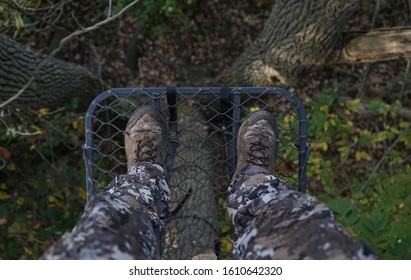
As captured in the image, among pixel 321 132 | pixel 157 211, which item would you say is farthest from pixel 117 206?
pixel 321 132

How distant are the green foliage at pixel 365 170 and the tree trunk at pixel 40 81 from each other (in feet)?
4.31

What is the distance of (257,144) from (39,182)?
192 centimetres

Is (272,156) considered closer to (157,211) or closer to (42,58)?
(157,211)

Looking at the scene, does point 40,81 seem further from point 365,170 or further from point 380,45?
point 365,170

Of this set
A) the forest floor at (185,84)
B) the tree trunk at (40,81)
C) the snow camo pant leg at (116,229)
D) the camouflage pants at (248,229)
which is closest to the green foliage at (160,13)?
the forest floor at (185,84)

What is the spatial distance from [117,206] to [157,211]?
0.36m

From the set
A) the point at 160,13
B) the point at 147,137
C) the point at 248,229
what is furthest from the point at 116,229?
the point at 160,13

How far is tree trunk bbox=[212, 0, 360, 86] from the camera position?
2.70m

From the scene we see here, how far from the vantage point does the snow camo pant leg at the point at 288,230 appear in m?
1.33

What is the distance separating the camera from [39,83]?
2.92 metres

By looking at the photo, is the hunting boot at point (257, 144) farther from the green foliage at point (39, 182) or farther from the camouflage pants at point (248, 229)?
the green foliage at point (39, 182)

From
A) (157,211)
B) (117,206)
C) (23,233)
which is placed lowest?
(23,233)

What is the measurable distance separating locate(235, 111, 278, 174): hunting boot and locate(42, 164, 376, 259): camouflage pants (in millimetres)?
283

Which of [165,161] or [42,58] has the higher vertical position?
[42,58]
